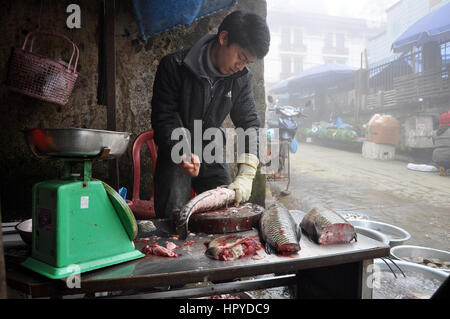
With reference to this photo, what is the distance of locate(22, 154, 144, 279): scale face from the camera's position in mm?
1288

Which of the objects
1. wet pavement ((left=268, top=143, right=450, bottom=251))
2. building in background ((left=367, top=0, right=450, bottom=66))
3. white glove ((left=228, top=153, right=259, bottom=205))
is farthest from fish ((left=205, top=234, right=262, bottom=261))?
building in background ((left=367, top=0, right=450, bottom=66))

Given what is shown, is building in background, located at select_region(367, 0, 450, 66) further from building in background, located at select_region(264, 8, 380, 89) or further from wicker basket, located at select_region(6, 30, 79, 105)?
wicker basket, located at select_region(6, 30, 79, 105)

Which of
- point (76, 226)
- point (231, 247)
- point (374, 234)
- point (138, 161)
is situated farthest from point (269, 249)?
point (138, 161)

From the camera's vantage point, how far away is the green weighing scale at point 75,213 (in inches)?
50.5

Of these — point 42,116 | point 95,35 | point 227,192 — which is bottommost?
point 227,192

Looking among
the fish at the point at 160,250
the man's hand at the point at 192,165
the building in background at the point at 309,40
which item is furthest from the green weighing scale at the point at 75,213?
the building in background at the point at 309,40

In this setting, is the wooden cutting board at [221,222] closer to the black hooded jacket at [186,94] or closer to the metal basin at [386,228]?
the black hooded jacket at [186,94]

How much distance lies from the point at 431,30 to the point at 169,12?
10.7m

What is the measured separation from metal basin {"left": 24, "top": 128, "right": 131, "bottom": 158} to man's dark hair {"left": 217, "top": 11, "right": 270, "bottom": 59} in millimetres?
1538

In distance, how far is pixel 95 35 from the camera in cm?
334

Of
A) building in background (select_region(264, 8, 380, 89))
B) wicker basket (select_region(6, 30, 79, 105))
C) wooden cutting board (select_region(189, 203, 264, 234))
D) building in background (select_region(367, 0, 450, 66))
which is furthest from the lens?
building in background (select_region(264, 8, 380, 89))

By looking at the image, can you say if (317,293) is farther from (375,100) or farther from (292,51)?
(292,51)

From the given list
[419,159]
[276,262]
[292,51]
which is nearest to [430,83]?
[419,159]

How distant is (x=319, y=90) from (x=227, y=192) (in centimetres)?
1957
